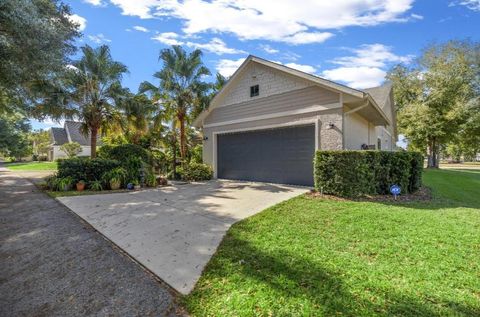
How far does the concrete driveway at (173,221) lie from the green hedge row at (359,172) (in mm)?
1047

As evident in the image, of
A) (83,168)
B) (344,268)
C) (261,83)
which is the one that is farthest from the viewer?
(261,83)

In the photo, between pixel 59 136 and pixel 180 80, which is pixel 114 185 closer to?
pixel 180 80

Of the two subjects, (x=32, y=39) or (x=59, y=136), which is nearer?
(x=32, y=39)

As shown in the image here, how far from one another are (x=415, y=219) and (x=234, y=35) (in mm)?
9819

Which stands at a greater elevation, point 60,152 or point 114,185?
point 60,152

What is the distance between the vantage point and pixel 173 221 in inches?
211

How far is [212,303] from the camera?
263cm

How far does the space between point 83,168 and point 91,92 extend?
14.3ft

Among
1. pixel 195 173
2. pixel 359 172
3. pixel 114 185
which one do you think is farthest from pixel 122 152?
pixel 359 172

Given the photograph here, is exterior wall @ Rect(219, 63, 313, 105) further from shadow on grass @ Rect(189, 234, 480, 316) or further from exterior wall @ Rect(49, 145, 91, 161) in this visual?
exterior wall @ Rect(49, 145, 91, 161)

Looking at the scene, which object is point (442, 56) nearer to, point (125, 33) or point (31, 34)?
point (125, 33)

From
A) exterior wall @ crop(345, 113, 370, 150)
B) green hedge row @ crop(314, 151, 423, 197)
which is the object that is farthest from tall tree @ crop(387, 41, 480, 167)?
green hedge row @ crop(314, 151, 423, 197)

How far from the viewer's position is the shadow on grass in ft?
7.91

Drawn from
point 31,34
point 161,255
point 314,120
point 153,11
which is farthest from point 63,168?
point 314,120
